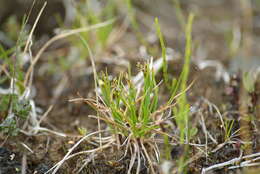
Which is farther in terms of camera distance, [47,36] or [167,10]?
[167,10]

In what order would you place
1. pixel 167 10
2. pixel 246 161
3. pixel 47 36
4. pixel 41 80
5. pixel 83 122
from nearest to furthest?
1. pixel 246 161
2. pixel 83 122
3. pixel 41 80
4. pixel 47 36
5. pixel 167 10

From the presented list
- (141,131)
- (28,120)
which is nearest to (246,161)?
(141,131)

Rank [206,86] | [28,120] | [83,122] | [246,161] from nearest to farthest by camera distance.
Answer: [246,161]
[28,120]
[83,122]
[206,86]

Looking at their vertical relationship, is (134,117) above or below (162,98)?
above

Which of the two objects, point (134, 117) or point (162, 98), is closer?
point (134, 117)

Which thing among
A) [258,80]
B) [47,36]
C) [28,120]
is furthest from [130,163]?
[47,36]

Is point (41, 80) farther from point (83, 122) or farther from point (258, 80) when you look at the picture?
point (258, 80)

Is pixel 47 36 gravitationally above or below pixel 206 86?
above

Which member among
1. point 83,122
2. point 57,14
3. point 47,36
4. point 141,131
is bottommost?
point 83,122

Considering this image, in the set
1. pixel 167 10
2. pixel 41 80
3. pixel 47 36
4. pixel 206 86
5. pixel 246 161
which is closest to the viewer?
pixel 246 161
